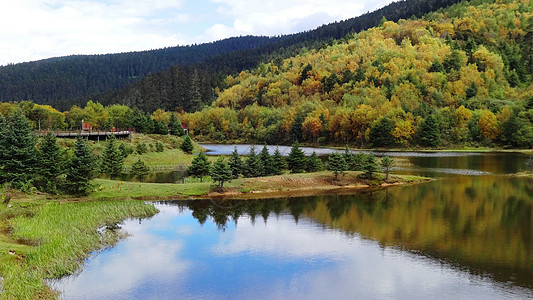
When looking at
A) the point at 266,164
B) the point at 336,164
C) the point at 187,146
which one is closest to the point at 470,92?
the point at 187,146

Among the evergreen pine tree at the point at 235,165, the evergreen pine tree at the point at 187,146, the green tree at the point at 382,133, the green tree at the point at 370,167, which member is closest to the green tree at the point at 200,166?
the evergreen pine tree at the point at 235,165

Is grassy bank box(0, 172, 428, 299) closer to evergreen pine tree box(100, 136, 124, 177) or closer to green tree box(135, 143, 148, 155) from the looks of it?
evergreen pine tree box(100, 136, 124, 177)

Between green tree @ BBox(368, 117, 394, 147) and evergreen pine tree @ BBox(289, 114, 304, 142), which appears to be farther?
evergreen pine tree @ BBox(289, 114, 304, 142)

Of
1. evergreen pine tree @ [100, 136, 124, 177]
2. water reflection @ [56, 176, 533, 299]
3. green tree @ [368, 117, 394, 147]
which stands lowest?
water reflection @ [56, 176, 533, 299]

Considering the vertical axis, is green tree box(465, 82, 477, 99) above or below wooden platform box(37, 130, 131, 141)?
above

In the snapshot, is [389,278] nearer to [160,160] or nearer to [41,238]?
[41,238]

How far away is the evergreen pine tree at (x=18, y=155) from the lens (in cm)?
4975

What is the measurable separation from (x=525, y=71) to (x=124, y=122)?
164 metres

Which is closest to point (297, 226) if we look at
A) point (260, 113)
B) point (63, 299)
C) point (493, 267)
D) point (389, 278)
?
point (389, 278)

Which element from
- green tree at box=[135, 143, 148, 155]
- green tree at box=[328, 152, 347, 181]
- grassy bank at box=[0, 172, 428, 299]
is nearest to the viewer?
grassy bank at box=[0, 172, 428, 299]

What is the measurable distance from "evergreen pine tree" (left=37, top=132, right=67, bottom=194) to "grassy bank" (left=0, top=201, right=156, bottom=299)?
663cm

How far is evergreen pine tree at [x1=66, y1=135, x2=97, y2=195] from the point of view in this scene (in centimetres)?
5125

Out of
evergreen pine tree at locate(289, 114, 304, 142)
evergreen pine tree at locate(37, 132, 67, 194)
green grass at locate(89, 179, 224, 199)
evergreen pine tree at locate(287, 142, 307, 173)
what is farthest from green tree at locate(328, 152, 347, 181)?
evergreen pine tree at locate(289, 114, 304, 142)

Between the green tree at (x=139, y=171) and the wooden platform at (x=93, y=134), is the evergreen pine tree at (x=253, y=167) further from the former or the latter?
the wooden platform at (x=93, y=134)
